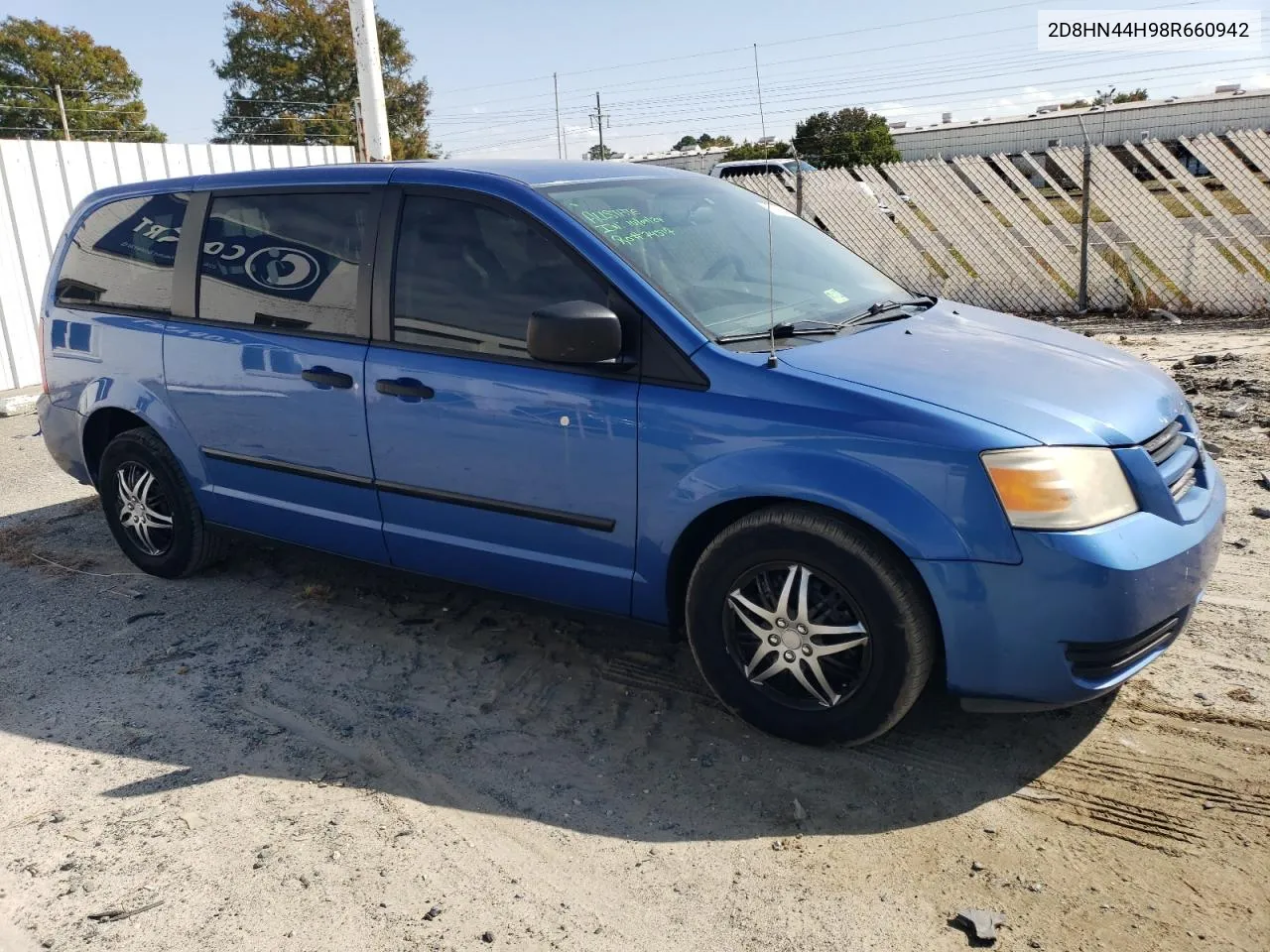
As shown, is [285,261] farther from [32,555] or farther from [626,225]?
[32,555]

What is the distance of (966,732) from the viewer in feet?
11.3

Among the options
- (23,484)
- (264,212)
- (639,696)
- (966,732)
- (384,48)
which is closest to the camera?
(966,732)

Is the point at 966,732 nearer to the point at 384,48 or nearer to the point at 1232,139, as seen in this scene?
the point at 1232,139

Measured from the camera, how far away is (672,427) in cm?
335

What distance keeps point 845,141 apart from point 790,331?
17559mm

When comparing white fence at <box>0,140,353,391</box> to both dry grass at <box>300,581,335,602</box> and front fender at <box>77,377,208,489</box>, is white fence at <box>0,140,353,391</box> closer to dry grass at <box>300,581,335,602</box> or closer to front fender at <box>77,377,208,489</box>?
front fender at <box>77,377,208,489</box>

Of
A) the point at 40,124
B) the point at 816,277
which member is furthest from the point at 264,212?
the point at 40,124

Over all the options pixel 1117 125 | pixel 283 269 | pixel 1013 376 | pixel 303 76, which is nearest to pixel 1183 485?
pixel 1013 376

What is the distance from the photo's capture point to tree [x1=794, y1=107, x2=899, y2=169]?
55.2ft

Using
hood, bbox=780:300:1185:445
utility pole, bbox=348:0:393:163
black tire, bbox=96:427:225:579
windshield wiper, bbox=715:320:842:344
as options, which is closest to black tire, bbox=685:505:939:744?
hood, bbox=780:300:1185:445

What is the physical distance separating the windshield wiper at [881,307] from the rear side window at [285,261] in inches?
73.9

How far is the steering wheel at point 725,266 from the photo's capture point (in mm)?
3787

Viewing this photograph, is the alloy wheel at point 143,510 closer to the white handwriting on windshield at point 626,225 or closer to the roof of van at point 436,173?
the roof of van at point 436,173

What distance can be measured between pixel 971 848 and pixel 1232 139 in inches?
412
